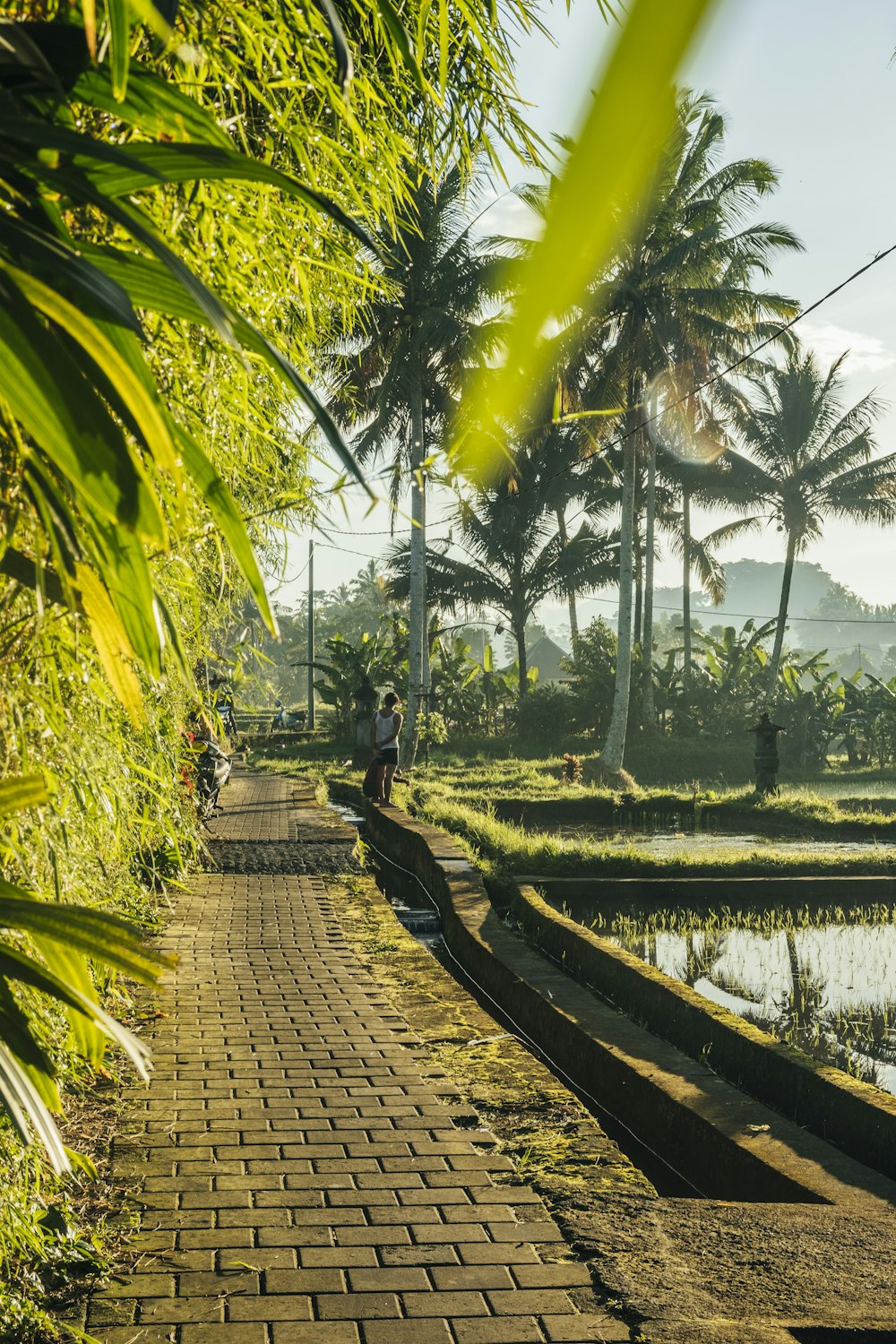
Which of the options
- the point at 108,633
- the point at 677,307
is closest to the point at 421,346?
the point at 677,307

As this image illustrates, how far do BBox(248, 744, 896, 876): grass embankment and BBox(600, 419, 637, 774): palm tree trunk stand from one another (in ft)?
3.07

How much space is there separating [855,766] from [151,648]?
30.0 meters

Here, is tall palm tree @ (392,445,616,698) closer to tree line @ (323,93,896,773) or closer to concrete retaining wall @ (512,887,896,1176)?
tree line @ (323,93,896,773)

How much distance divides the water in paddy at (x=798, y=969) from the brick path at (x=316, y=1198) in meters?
2.57

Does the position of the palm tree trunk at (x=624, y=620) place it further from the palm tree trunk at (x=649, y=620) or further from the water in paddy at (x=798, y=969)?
the water in paddy at (x=798, y=969)

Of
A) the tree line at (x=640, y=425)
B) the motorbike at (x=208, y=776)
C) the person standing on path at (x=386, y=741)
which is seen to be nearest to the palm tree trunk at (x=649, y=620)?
the tree line at (x=640, y=425)

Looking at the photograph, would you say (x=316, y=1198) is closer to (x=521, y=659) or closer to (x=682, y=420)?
(x=682, y=420)

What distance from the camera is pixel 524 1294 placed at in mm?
2789

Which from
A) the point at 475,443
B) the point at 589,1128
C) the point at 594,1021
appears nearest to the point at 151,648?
the point at 475,443

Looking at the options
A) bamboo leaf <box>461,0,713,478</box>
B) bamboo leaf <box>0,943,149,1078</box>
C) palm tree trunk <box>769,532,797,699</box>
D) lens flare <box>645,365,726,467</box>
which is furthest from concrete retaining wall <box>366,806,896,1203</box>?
palm tree trunk <box>769,532,797,699</box>

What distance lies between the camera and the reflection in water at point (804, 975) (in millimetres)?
6484

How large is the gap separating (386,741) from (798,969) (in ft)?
21.9

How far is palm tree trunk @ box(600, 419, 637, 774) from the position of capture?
74.0ft

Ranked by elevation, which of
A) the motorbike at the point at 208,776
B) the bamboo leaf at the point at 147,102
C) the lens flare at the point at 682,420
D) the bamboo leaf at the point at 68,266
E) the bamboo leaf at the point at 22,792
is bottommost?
the motorbike at the point at 208,776
